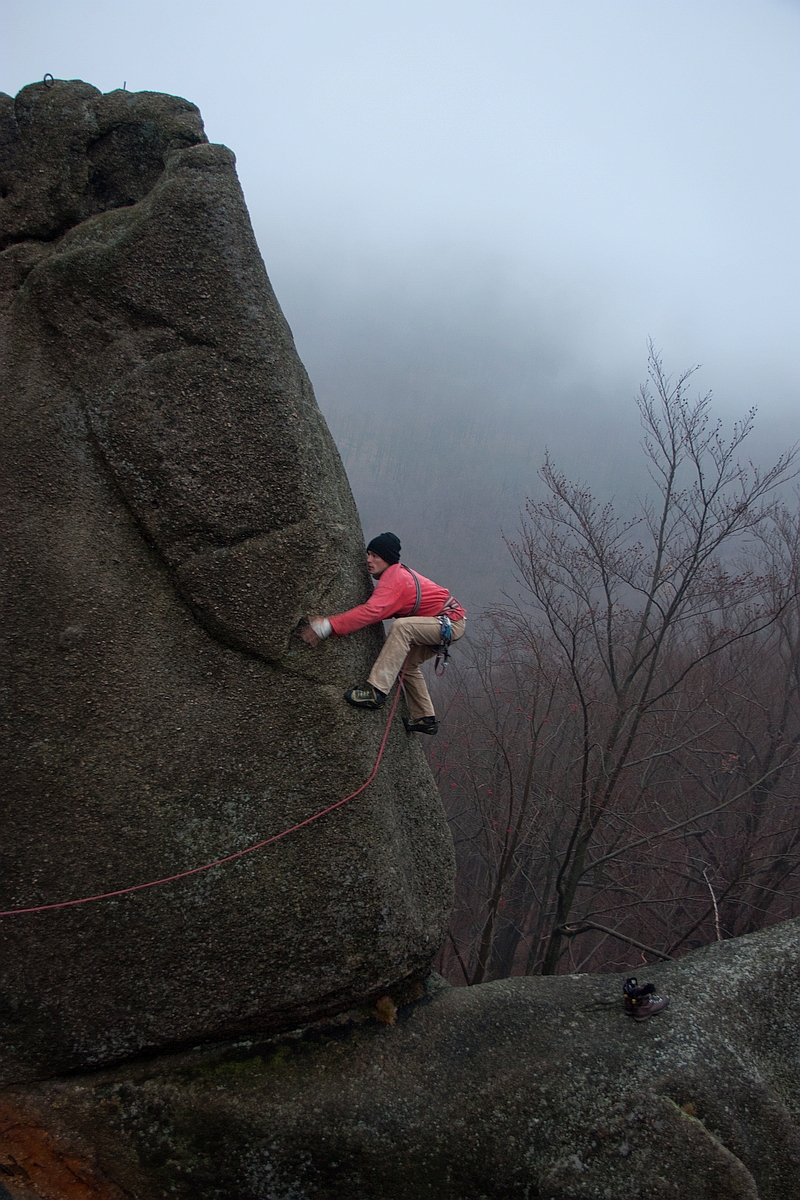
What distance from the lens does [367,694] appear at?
13.2 ft

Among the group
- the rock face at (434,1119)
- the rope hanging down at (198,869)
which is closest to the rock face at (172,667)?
the rope hanging down at (198,869)

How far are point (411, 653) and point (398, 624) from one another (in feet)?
1.32

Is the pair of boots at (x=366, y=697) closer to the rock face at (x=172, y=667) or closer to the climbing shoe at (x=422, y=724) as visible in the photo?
the rock face at (x=172, y=667)

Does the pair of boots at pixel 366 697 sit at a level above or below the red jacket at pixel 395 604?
below

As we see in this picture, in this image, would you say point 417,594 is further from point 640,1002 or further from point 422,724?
point 640,1002

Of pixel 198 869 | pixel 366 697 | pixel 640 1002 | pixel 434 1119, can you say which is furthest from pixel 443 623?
pixel 434 1119

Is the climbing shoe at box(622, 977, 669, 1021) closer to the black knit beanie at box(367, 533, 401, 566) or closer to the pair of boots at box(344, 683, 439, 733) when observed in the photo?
the pair of boots at box(344, 683, 439, 733)

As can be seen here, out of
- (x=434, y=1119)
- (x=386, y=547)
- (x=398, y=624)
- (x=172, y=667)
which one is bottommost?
(x=434, y=1119)

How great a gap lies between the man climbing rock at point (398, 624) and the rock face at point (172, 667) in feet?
0.47

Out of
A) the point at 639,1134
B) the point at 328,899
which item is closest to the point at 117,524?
the point at 328,899

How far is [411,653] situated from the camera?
4539 mm

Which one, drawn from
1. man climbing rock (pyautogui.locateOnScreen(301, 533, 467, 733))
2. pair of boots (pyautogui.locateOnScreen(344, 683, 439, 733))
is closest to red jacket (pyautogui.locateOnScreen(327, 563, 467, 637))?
man climbing rock (pyautogui.locateOnScreen(301, 533, 467, 733))

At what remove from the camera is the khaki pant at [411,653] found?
410 centimetres

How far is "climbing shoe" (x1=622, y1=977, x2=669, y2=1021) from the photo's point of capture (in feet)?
13.4
